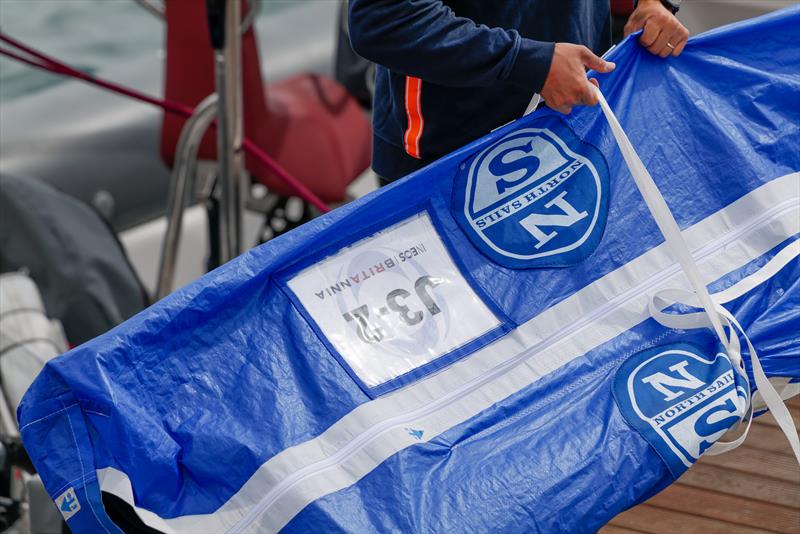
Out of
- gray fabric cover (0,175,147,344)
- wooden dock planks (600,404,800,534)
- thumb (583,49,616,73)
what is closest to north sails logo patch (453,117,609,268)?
thumb (583,49,616,73)

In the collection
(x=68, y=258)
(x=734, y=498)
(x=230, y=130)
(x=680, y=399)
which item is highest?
(x=230, y=130)

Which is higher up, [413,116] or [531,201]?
[413,116]

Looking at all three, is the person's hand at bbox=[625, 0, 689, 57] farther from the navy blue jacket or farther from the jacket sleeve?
the jacket sleeve

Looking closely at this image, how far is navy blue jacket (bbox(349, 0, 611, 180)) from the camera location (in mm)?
1490

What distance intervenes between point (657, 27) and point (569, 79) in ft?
0.88

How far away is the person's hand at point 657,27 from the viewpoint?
172 centimetres

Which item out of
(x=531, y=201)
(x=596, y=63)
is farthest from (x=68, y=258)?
(x=596, y=63)

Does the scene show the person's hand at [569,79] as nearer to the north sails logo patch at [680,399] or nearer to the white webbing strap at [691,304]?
the white webbing strap at [691,304]

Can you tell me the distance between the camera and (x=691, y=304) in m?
1.58

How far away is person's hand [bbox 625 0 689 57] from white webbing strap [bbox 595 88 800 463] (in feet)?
0.55

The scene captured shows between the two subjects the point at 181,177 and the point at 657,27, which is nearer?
the point at 657,27

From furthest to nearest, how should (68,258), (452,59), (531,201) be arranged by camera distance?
(68,258) < (531,201) < (452,59)

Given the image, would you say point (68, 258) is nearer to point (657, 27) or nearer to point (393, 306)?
point (393, 306)

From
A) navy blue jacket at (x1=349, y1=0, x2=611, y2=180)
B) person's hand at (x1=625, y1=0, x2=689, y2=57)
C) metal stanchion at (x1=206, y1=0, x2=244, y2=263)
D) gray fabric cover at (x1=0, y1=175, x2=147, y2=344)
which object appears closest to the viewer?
navy blue jacket at (x1=349, y1=0, x2=611, y2=180)
